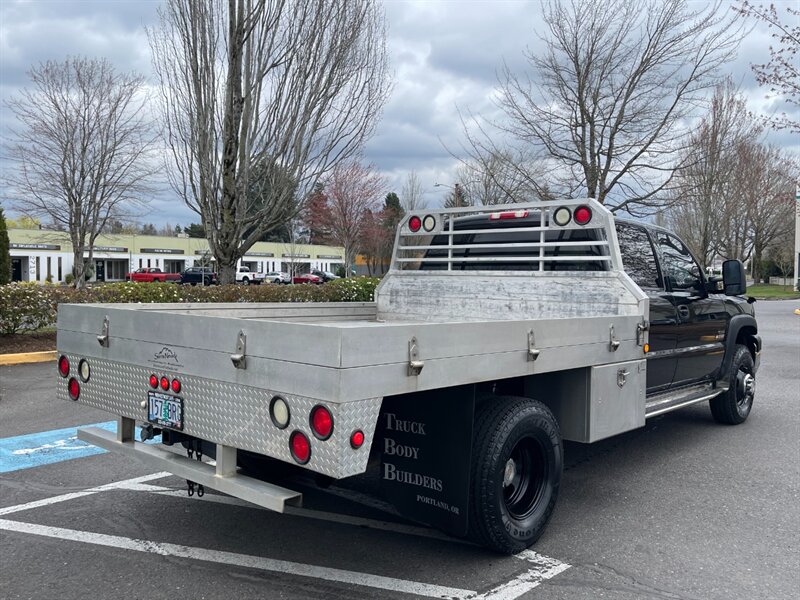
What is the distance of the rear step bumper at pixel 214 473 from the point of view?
3.22m

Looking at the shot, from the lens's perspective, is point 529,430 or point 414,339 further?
point 529,430

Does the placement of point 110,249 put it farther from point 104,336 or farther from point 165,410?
point 165,410

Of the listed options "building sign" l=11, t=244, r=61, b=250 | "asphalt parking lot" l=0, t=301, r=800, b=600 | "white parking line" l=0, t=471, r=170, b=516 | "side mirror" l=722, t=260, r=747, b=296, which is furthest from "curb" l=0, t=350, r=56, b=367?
"building sign" l=11, t=244, r=61, b=250

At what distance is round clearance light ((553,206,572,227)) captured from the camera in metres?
5.55

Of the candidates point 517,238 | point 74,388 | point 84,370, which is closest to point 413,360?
point 84,370

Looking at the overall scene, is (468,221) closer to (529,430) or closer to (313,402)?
(529,430)

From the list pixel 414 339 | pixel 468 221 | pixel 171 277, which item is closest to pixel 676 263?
pixel 468 221

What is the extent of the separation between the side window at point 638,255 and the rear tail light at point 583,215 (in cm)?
34

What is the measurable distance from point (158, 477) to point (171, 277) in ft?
177

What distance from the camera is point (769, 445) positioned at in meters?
6.62

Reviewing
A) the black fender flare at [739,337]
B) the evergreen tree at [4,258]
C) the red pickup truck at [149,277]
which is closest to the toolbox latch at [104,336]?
the black fender flare at [739,337]

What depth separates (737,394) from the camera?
7367 mm

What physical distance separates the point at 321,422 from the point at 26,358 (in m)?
9.65

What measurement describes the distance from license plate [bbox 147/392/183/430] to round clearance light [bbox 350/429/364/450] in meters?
1.17
